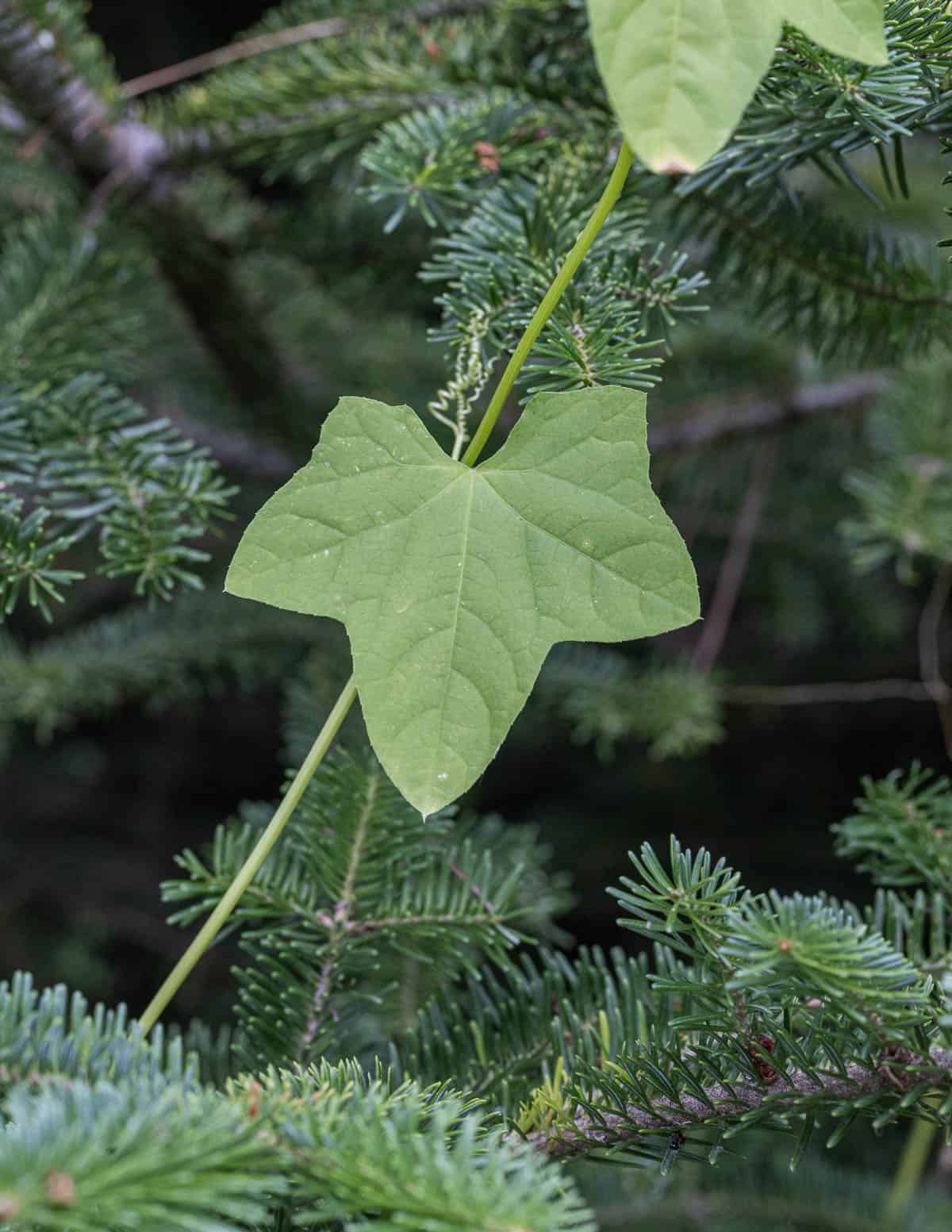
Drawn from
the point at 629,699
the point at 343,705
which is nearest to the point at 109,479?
the point at 343,705

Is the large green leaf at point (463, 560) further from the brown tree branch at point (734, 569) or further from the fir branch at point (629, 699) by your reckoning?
the brown tree branch at point (734, 569)

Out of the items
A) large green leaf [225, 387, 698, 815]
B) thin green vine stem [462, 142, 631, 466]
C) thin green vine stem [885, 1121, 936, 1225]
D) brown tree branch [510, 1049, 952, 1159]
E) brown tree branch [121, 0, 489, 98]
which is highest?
brown tree branch [121, 0, 489, 98]

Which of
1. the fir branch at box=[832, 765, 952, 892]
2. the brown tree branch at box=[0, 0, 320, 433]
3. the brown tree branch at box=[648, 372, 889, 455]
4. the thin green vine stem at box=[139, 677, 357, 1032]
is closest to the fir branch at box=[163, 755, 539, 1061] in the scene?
the thin green vine stem at box=[139, 677, 357, 1032]

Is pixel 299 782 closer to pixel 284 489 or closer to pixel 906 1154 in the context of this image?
pixel 284 489

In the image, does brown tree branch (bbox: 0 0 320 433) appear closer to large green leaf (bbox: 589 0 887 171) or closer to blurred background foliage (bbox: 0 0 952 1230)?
blurred background foliage (bbox: 0 0 952 1230)

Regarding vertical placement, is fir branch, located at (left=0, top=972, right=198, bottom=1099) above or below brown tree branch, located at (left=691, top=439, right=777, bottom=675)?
above

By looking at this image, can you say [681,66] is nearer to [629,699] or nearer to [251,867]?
[251,867]

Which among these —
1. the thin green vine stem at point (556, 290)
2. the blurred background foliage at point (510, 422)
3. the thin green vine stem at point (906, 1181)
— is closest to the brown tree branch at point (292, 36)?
the blurred background foliage at point (510, 422)
